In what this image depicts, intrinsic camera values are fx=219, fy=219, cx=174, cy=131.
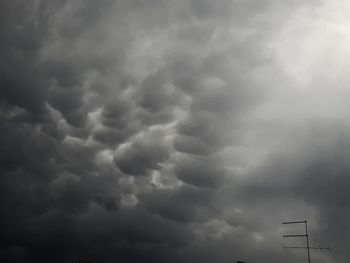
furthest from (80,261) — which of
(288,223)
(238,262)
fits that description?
(288,223)

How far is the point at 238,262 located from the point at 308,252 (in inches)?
903

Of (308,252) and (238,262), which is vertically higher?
(308,252)

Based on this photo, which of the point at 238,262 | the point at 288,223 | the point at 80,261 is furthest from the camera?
the point at 80,261

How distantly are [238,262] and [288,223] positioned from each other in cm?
2462

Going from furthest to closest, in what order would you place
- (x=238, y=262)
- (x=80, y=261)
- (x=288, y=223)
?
1. (x=80, y=261)
2. (x=238, y=262)
3. (x=288, y=223)

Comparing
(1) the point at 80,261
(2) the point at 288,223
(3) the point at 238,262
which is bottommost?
(1) the point at 80,261

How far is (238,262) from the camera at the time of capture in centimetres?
7762

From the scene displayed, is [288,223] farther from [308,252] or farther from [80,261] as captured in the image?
[80,261]

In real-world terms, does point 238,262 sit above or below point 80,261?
above

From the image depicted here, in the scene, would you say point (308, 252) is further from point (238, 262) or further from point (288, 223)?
point (238, 262)

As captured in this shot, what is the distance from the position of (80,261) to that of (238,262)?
66660 mm

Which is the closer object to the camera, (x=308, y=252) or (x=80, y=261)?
(x=308, y=252)

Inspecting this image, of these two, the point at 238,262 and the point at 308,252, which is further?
the point at 238,262

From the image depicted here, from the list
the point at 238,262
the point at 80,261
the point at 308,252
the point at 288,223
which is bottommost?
the point at 80,261
